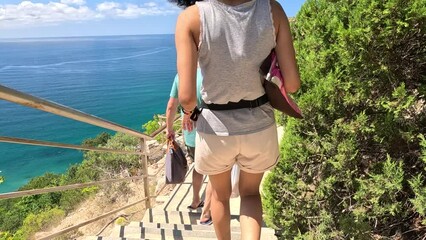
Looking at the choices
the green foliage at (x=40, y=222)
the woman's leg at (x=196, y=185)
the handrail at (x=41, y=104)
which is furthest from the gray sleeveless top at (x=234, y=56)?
the green foliage at (x=40, y=222)

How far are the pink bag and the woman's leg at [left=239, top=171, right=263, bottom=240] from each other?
417 mm

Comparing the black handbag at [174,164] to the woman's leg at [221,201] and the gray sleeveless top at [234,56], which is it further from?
the gray sleeveless top at [234,56]

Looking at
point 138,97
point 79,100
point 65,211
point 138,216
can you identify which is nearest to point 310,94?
point 138,216

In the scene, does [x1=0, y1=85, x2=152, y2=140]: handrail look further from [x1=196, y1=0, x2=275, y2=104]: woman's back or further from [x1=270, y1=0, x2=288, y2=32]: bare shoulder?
[x1=270, y1=0, x2=288, y2=32]: bare shoulder

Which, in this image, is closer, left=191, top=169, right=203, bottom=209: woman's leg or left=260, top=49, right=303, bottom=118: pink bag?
left=260, top=49, right=303, bottom=118: pink bag

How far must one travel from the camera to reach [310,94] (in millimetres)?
2307

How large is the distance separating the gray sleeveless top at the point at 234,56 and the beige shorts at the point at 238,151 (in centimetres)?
4

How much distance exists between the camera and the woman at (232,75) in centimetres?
153

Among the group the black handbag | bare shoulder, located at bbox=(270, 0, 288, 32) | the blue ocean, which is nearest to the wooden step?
the black handbag

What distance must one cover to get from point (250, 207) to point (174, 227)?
5.01 feet

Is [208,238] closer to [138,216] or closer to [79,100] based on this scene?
[138,216]

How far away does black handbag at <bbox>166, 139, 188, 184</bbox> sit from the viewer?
3182mm

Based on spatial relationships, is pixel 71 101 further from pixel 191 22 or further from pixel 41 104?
pixel 191 22

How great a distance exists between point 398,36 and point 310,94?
0.63 m
